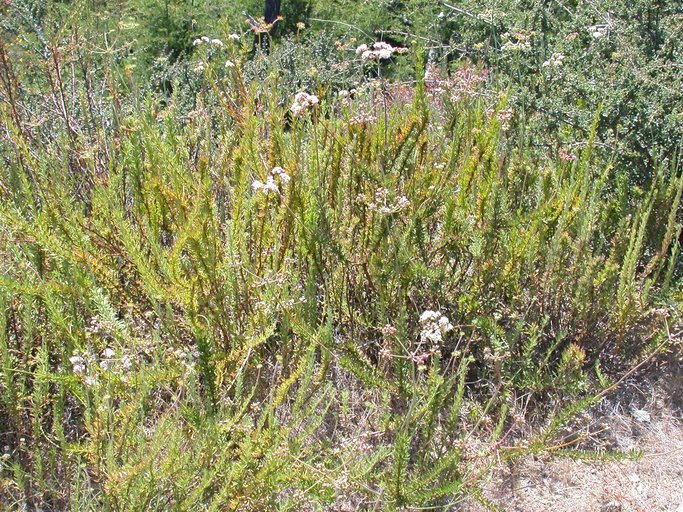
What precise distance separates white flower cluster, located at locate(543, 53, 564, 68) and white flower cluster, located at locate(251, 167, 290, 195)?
164 centimetres

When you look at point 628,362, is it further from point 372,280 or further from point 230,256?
point 230,256

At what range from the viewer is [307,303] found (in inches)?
105

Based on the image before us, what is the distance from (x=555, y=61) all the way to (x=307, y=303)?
74.5 inches

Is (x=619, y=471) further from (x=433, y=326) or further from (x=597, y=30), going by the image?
(x=597, y=30)

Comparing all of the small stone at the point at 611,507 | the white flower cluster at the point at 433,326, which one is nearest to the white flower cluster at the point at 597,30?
the white flower cluster at the point at 433,326

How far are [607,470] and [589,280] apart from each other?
2.39ft

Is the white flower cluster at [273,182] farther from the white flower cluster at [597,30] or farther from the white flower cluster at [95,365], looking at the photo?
the white flower cluster at [597,30]

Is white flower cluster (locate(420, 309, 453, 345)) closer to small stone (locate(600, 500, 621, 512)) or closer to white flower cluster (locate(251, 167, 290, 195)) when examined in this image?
white flower cluster (locate(251, 167, 290, 195))

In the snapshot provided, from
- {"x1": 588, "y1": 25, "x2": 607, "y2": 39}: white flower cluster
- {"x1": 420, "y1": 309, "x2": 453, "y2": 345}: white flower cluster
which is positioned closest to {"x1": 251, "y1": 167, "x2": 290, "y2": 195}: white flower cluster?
{"x1": 420, "y1": 309, "x2": 453, "y2": 345}: white flower cluster

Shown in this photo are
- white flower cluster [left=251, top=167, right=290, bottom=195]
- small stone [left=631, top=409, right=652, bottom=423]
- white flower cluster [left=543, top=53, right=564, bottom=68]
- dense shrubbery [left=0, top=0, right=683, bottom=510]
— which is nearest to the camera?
dense shrubbery [left=0, top=0, right=683, bottom=510]

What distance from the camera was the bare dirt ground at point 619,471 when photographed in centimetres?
277

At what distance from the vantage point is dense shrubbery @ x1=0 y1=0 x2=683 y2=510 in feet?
7.64

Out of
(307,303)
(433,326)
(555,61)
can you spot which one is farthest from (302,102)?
(555,61)

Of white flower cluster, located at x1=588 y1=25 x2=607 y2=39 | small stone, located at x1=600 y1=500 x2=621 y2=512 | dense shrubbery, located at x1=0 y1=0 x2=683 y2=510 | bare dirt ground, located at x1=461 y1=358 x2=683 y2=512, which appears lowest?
small stone, located at x1=600 y1=500 x2=621 y2=512
